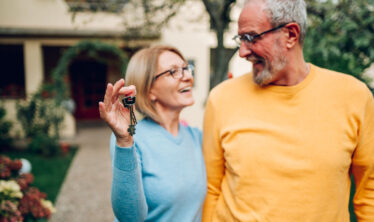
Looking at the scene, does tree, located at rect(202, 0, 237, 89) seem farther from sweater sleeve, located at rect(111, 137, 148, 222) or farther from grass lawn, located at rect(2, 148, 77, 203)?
grass lawn, located at rect(2, 148, 77, 203)

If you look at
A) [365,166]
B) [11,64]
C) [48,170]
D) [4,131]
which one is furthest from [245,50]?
[11,64]

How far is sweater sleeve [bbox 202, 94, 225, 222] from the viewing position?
5.33 feet

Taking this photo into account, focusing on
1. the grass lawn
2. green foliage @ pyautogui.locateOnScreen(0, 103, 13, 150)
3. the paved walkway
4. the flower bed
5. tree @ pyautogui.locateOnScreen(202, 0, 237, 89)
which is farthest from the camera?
green foliage @ pyautogui.locateOnScreen(0, 103, 13, 150)

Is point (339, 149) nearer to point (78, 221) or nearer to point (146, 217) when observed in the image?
point (146, 217)

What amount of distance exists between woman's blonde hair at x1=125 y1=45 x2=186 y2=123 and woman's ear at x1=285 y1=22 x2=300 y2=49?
0.72m

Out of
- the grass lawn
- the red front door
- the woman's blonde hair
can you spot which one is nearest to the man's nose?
the woman's blonde hair

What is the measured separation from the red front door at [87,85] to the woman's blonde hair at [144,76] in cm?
1174

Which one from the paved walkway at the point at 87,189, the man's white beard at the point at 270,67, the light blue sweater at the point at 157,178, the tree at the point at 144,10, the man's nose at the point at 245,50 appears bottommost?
the paved walkway at the point at 87,189

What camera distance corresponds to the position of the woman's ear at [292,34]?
1.46 metres

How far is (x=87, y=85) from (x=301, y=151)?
41.7ft

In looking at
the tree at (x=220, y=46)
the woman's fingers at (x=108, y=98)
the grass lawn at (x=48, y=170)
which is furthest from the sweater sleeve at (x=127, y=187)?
the grass lawn at (x=48, y=170)

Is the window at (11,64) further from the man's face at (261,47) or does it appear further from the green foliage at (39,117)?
the man's face at (261,47)

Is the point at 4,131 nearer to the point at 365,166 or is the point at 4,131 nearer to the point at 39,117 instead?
the point at 39,117

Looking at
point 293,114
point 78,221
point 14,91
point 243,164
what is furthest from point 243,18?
point 14,91
